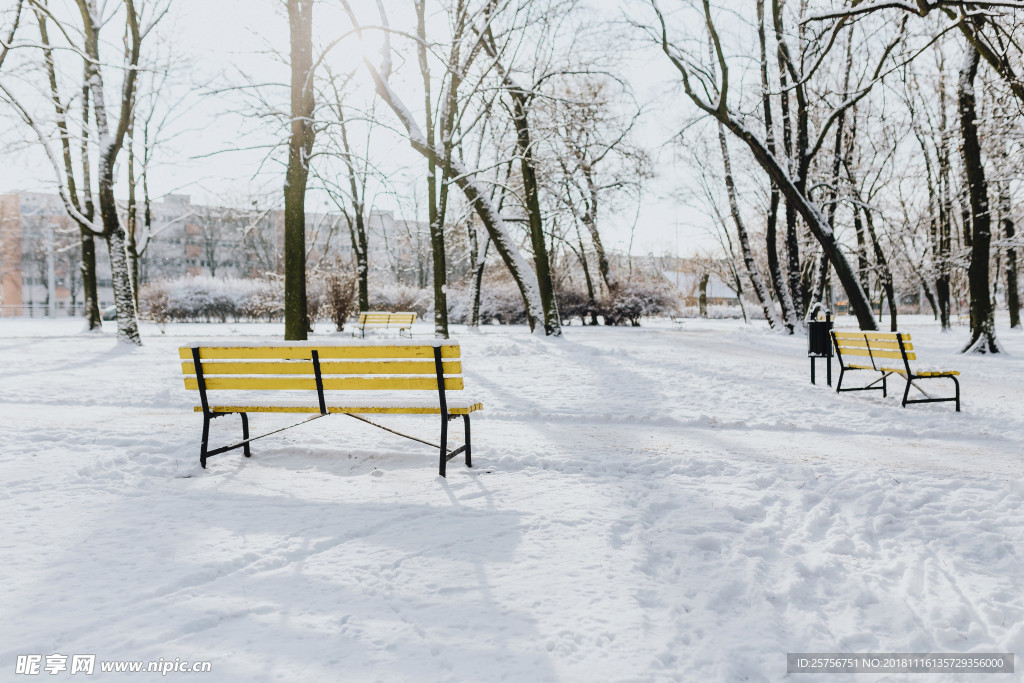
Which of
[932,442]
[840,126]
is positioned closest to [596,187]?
[840,126]

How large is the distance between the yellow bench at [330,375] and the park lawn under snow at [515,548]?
17.1 inches

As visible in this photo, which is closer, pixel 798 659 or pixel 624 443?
pixel 798 659

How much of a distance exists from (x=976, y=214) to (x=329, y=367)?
1404cm

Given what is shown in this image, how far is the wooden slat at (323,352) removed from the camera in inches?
185

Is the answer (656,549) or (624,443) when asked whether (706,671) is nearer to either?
(656,549)

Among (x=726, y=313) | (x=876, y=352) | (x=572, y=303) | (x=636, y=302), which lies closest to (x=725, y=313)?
(x=726, y=313)

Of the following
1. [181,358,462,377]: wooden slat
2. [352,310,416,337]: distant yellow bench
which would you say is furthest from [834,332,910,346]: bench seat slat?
[352,310,416,337]: distant yellow bench

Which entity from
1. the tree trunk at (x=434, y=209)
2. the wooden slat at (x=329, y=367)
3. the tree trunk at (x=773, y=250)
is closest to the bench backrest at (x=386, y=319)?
the tree trunk at (x=434, y=209)

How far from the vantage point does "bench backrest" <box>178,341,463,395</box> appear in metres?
4.73

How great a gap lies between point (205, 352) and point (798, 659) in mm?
4607

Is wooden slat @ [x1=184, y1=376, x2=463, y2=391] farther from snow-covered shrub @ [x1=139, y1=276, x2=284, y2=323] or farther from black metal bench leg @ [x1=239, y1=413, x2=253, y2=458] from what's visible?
snow-covered shrub @ [x1=139, y1=276, x2=284, y2=323]

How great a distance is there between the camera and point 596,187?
69.1 ft

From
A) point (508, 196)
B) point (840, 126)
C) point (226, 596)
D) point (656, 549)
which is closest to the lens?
point (226, 596)

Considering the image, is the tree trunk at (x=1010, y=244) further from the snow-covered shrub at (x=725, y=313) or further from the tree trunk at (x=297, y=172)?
the snow-covered shrub at (x=725, y=313)
